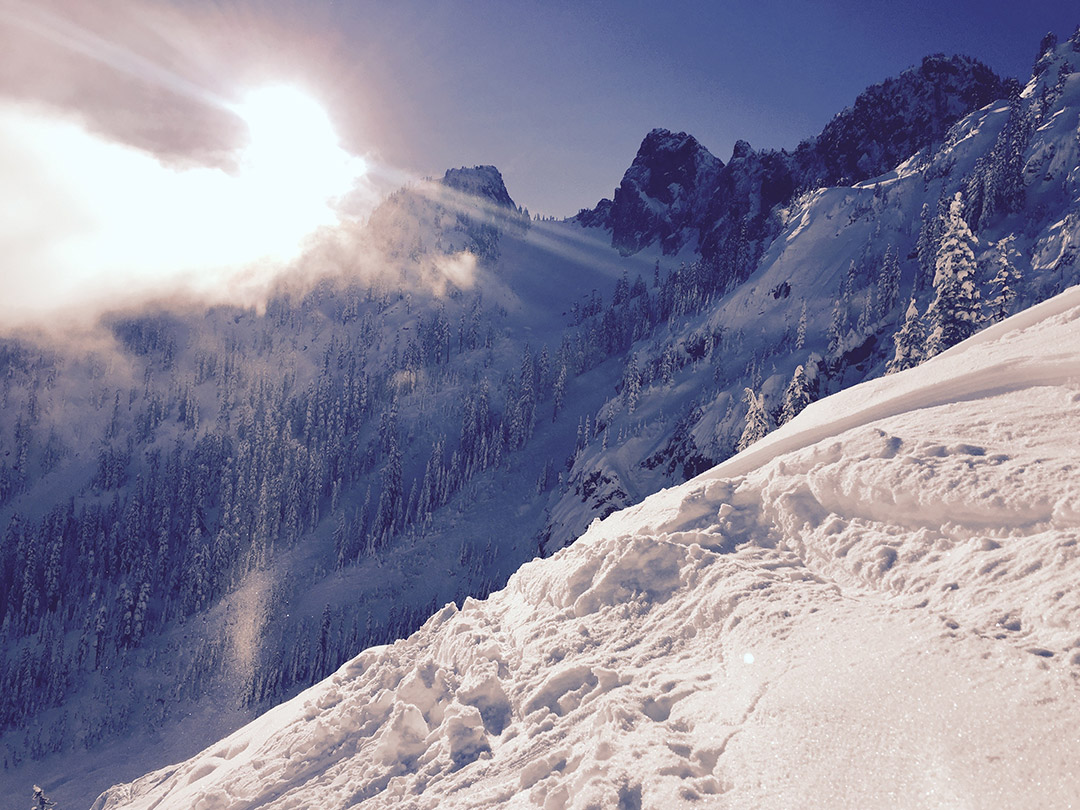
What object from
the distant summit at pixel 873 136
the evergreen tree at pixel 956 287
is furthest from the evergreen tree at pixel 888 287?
the evergreen tree at pixel 956 287

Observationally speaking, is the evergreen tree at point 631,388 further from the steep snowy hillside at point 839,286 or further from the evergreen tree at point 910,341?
the evergreen tree at point 910,341

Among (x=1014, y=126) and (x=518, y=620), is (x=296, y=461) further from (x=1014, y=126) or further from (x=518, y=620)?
Result: (x=1014, y=126)

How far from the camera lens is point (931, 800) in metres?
4.61

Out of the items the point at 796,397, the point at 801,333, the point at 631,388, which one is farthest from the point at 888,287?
the point at 631,388

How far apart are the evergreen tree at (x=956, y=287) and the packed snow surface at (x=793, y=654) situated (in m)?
26.1

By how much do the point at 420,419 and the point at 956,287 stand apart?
116 metres

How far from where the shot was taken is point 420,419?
134m

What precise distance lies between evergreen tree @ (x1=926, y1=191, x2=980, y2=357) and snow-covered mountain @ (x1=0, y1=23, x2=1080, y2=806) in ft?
0.85

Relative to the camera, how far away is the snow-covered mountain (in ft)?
250

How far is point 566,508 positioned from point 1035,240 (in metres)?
75.8

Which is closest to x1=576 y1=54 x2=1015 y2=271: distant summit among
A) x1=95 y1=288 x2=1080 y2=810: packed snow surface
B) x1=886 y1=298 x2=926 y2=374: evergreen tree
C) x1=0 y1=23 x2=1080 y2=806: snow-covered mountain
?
x1=0 y1=23 x2=1080 y2=806: snow-covered mountain

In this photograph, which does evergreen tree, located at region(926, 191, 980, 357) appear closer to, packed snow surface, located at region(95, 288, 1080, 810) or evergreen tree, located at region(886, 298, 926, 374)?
evergreen tree, located at region(886, 298, 926, 374)

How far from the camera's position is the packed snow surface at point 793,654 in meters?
5.20

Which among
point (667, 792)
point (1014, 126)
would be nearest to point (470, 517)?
point (667, 792)
